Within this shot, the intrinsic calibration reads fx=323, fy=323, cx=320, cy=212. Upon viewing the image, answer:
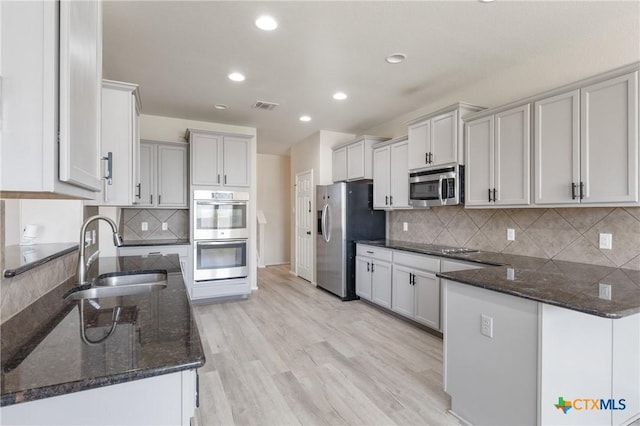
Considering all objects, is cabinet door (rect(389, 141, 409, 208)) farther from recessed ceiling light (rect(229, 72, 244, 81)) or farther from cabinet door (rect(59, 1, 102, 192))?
cabinet door (rect(59, 1, 102, 192))

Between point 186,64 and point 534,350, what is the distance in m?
3.47

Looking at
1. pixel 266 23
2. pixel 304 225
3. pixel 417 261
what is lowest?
pixel 417 261

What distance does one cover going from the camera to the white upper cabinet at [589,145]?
2.08 meters

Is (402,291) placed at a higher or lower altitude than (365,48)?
lower

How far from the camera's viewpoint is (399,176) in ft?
13.7

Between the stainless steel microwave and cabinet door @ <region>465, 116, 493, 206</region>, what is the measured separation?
3.3 inches

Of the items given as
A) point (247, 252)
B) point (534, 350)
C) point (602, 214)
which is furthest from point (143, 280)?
point (602, 214)

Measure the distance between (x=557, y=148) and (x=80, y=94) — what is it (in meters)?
2.95

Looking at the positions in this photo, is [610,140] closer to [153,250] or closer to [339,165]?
[339,165]

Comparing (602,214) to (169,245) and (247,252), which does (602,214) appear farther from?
(169,245)

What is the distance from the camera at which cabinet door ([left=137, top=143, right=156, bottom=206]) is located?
432 cm

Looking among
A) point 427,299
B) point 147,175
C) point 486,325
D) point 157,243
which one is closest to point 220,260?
point 157,243

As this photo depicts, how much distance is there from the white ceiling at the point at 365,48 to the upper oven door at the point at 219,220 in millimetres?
1400

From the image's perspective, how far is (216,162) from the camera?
4.54 m
